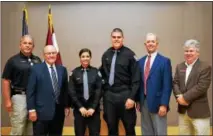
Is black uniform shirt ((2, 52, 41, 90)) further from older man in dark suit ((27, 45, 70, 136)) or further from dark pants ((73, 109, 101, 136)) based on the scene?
dark pants ((73, 109, 101, 136))

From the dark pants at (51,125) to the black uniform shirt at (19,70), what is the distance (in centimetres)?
49

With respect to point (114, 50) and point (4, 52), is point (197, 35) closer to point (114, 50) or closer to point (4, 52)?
point (114, 50)

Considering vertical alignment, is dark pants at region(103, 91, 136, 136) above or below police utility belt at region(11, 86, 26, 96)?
below

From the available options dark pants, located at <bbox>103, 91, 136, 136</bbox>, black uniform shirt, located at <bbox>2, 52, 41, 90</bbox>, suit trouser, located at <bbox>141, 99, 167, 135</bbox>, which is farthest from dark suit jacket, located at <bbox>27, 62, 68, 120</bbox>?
suit trouser, located at <bbox>141, 99, 167, 135</bbox>

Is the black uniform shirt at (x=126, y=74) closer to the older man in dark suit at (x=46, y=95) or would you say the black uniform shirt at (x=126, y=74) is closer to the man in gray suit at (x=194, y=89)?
the man in gray suit at (x=194, y=89)

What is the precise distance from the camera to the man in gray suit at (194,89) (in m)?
3.40

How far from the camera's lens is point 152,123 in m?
3.60

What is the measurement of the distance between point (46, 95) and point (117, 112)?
2.72 ft

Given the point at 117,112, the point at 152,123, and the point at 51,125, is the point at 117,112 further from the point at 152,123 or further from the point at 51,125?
→ the point at 51,125

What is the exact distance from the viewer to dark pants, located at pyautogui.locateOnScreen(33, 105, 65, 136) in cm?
342

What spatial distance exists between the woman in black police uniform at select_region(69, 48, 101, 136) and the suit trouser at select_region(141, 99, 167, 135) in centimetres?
54

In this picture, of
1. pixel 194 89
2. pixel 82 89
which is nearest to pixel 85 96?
pixel 82 89

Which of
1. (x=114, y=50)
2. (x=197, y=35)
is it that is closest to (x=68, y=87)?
(x=114, y=50)

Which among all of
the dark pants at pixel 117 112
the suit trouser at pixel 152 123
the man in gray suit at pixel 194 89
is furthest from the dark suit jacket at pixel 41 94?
the man in gray suit at pixel 194 89
